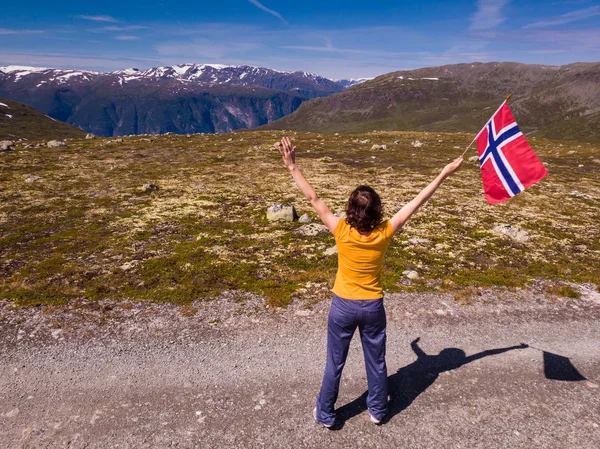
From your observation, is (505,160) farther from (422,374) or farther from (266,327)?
(266,327)

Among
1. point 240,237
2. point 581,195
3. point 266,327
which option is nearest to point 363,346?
point 266,327

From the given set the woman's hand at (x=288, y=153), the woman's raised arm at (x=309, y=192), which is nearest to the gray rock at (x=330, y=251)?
the woman's raised arm at (x=309, y=192)

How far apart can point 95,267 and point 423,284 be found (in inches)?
588

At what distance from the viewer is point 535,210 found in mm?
26875

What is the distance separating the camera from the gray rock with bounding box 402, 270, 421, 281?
15742 mm

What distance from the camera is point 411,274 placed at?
15.9m

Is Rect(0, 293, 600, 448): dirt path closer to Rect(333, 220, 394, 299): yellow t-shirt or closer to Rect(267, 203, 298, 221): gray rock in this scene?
Rect(333, 220, 394, 299): yellow t-shirt

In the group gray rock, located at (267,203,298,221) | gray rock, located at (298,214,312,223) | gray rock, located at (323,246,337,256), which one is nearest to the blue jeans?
gray rock, located at (323,246,337,256)

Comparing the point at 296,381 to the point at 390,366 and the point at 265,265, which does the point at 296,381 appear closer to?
the point at 390,366

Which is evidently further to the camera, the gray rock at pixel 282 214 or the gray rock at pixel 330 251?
the gray rock at pixel 282 214

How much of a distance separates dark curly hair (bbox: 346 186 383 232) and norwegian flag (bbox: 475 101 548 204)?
210 inches

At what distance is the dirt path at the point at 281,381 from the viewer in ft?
A: 26.8

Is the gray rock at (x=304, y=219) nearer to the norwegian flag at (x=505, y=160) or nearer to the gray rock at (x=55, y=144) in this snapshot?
the norwegian flag at (x=505, y=160)

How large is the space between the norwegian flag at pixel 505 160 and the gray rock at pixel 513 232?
11.8 meters
